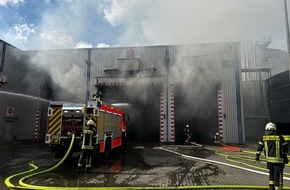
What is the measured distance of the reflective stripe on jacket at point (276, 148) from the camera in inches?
180

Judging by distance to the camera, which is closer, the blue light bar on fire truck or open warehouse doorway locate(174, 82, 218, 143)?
the blue light bar on fire truck

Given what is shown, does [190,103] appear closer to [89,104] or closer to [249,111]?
[249,111]

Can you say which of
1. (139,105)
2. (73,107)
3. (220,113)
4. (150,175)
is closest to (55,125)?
(73,107)

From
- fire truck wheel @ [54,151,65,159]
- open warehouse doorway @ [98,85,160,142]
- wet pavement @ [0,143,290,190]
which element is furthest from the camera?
open warehouse doorway @ [98,85,160,142]

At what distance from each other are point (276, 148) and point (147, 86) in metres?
Result: 13.2

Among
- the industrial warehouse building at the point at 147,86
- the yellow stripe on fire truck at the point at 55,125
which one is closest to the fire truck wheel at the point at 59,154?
the yellow stripe on fire truck at the point at 55,125

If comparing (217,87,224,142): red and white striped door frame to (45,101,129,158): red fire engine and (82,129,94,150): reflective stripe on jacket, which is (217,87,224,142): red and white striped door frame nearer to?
(45,101,129,158): red fire engine

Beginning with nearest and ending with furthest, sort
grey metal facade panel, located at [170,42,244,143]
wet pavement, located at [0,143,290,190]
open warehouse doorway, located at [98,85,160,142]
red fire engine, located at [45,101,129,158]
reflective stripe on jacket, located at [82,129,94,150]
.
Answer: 1. wet pavement, located at [0,143,290,190]
2. reflective stripe on jacket, located at [82,129,94,150]
3. red fire engine, located at [45,101,129,158]
4. grey metal facade panel, located at [170,42,244,143]
5. open warehouse doorway, located at [98,85,160,142]

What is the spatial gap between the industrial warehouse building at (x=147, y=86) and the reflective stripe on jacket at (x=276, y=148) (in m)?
11.8

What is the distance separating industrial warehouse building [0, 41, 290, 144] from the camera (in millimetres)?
16516

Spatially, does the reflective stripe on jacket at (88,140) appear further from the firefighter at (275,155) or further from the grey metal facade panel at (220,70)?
the grey metal facade panel at (220,70)

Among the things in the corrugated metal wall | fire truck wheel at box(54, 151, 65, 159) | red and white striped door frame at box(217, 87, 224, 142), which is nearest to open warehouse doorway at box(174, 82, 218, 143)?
the corrugated metal wall

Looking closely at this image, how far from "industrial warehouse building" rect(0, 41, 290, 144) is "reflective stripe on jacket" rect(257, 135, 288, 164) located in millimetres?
11773

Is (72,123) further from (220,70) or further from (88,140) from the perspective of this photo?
(220,70)
